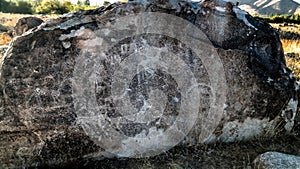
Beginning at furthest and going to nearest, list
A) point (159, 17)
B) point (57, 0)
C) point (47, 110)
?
point (57, 0), point (159, 17), point (47, 110)

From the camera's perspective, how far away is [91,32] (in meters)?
3.52

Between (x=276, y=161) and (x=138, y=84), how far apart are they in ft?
4.81

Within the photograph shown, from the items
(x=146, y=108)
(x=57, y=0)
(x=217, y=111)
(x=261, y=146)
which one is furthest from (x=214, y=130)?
(x=57, y=0)

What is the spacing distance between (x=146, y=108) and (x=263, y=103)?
128 centimetres

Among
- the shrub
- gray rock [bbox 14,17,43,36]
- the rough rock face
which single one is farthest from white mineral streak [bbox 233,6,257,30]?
the shrub

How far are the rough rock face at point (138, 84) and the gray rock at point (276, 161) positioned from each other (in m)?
0.63

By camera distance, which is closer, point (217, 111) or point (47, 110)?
point (47, 110)

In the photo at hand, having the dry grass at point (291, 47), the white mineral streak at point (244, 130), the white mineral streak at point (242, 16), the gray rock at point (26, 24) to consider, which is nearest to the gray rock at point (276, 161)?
the white mineral streak at point (244, 130)

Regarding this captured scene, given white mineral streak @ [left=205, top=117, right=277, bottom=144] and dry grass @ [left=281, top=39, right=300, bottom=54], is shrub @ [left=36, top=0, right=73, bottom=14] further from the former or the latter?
white mineral streak @ [left=205, top=117, right=277, bottom=144]

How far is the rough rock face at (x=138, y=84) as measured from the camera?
342 centimetres

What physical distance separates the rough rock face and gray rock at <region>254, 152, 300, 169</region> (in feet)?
2.06

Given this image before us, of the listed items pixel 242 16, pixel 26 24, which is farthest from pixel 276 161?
pixel 26 24

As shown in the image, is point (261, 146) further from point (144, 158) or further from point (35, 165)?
point (35, 165)

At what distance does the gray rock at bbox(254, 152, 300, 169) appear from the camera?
3185 millimetres
